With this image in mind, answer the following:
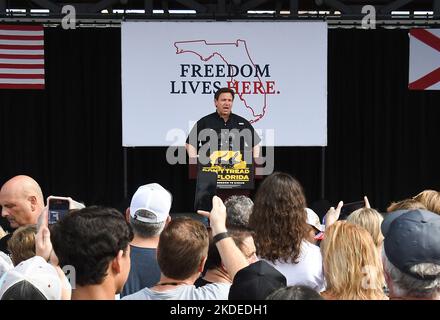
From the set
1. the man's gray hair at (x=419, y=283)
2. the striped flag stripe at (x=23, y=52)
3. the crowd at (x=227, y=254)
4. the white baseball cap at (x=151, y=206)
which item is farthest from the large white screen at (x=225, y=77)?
the man's gray hair at (x=419, y=283)

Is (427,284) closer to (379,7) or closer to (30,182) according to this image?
(30,182)

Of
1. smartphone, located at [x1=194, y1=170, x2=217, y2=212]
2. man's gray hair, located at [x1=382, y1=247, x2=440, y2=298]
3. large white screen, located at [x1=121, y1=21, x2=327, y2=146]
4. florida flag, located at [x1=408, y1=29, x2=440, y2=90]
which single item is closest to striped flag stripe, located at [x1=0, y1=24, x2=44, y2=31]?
large white screen, located at [x1=121, y1=21, x2=327, y2=146]

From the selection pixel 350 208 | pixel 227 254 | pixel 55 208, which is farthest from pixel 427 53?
pixel 227 254

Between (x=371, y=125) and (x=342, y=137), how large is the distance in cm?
39

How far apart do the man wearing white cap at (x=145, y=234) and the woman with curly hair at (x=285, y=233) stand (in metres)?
0.40

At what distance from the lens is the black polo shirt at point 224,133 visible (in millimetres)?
7188

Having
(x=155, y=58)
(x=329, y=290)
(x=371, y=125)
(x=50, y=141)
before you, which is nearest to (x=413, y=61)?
(x=371, y=125)

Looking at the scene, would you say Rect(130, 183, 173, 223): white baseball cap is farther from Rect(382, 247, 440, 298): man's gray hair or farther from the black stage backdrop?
the black stage backdrop

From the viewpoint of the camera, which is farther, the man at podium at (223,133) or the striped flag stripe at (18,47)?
the striped flag stripe at (18,47)

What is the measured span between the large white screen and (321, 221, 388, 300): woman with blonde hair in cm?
526

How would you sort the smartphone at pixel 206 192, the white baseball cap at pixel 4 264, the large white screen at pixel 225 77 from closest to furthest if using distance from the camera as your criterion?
the white baseball cap at pixel 4 264
the smartphone at pixel 206 192
the large white screen at pixel 225 77

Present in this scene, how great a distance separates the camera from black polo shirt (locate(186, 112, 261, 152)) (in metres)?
7.19

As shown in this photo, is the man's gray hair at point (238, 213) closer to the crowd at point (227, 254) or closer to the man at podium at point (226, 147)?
the crowd at point (227, 254)

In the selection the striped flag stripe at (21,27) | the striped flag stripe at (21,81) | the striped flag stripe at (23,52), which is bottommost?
the striped flag stripe at (21,81)
